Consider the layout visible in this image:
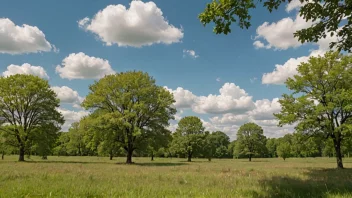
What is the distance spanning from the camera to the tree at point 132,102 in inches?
1545

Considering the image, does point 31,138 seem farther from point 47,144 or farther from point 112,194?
point 112,194

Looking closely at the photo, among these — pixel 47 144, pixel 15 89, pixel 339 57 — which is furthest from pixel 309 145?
pixel 15 89

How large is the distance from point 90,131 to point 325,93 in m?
32.3

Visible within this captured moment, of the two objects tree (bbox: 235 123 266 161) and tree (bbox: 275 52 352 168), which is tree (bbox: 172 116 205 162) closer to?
tree (bbox: 235 123 266 161)

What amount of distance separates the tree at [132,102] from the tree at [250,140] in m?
49.5

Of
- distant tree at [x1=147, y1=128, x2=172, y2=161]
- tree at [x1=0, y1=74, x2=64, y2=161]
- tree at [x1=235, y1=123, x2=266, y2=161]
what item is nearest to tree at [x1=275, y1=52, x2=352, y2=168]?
distant tree at [x1=147, y1=128, x2=172, y2=161]

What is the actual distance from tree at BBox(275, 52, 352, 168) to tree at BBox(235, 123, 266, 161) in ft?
175

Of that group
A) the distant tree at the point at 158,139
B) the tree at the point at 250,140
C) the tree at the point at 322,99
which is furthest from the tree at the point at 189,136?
the tree at the point at 322,99

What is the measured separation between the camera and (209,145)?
7725cm

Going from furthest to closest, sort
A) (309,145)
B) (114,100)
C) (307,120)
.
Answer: (114,100) → (309,145) → (307,120)

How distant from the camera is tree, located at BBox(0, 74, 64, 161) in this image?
131 feet

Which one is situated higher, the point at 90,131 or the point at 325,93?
the point at 325,93

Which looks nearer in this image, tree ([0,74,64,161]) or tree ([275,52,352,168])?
tree ([275,52,352,168])

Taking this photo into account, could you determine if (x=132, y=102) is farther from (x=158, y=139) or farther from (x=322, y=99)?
(x=322, y=99)
